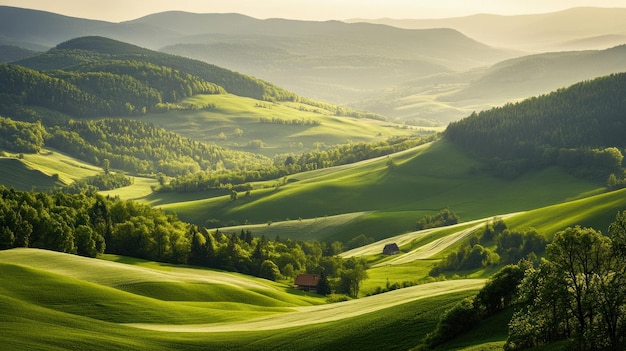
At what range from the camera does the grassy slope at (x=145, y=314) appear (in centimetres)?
5919

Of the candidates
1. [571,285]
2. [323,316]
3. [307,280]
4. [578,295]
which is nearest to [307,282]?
[307,280]

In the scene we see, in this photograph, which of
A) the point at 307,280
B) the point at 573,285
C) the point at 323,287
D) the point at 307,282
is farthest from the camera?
the point at 307,280

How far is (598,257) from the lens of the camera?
41.9 m

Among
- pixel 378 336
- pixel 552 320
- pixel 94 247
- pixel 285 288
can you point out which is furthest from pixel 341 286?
pixel 552 320

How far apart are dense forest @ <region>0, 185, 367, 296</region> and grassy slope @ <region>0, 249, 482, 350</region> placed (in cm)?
1891

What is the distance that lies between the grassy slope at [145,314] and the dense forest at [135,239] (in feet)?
62.0

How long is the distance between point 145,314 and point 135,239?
5812 centimetres

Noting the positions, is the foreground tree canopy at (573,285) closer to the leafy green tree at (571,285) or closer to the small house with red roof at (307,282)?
the leafy green tree at (571,285)

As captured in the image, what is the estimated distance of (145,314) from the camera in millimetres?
74750

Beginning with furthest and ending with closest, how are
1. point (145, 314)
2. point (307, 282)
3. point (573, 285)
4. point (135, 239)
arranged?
point (135, 239) < point (307, 282) < point (145, 314) < point (573, 285)

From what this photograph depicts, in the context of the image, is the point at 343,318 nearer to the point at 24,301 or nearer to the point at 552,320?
the point at 552,320

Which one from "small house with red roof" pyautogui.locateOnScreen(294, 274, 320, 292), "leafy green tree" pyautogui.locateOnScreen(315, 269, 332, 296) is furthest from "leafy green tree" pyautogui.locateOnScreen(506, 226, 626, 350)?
"small house with red roof" pyautogui.locateOnScreen(294, 274, 320, 292)

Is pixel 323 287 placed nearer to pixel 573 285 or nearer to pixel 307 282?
pixel 307 282

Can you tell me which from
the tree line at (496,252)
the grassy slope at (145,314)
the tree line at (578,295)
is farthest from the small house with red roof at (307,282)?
the tree line at (578,295)
